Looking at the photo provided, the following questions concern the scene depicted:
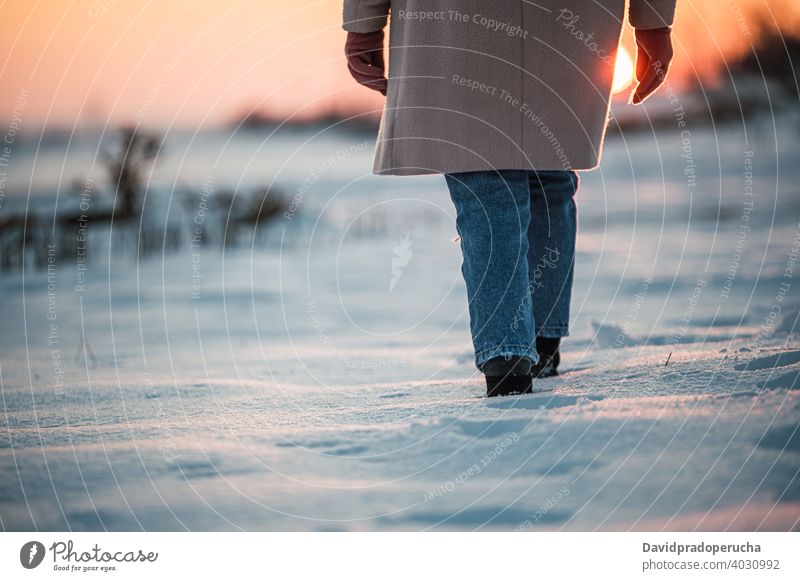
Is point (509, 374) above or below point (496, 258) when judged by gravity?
below

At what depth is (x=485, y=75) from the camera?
1.80m

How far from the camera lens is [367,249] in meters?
3.60

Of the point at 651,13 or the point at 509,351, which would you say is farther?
the point at 651,13

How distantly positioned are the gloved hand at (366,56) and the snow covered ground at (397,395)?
0.59 metres

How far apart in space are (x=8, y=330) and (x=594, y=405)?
4.89 feet

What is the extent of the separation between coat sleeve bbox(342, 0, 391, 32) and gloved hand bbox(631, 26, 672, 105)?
0.50m

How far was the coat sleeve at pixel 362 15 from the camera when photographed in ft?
5.87

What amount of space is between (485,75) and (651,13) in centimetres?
35

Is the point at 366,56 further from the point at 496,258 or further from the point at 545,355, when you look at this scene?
the point at 545,355

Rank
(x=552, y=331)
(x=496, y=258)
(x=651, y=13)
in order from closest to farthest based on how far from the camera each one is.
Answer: (x=496, y=258) → (x=651, y=13) → (x=552, y=331)
